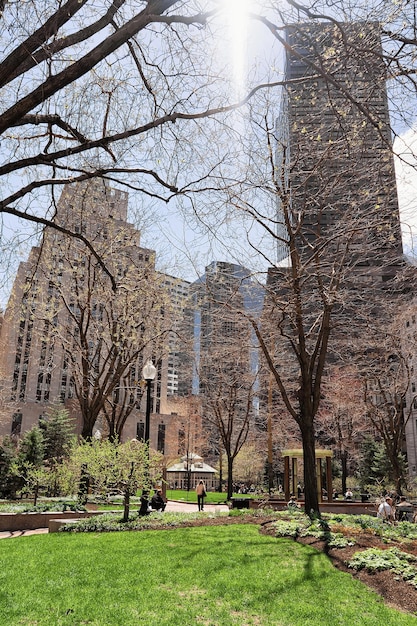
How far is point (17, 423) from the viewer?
244 feet

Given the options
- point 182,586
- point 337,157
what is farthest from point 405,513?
point 182,586

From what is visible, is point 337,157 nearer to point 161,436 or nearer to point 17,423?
point 17,423

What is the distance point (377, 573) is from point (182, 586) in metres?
3.12

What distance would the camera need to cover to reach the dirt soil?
6.79 m

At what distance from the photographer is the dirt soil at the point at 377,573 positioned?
679 centimetres

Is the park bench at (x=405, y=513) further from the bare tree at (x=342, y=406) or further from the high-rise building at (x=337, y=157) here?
the bare tree at (x=342, y=406)

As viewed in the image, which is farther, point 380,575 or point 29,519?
point 29,519

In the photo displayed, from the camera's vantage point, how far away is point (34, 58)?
16.0ft

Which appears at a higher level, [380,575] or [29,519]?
[380,575]

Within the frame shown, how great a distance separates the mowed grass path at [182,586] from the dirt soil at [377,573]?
0.24 m

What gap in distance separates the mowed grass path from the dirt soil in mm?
240

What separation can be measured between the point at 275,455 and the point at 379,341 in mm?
31008

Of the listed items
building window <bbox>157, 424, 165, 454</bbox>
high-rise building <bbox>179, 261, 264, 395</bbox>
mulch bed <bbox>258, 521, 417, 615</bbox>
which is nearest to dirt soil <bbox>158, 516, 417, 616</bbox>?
mulch bed <bbox>258, 521, 417, 615</bbox>

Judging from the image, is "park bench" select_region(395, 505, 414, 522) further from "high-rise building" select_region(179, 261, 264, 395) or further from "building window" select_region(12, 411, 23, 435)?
"building window" select_region(12, 411, 23, 435)
